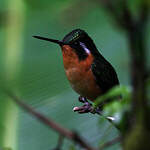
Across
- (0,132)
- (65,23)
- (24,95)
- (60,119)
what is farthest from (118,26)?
(60,119)

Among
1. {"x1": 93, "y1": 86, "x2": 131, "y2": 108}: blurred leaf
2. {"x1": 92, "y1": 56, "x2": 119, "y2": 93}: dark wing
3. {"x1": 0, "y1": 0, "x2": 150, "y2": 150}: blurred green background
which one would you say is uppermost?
{"x1": 93, "y1": 86, "x2": 131, "y2": 108}: blurred leaf

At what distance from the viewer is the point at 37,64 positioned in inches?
104

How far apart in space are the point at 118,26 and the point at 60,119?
1.85 m

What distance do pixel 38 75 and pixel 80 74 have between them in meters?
0.77

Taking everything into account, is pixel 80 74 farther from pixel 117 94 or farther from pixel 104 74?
pixel 117 94

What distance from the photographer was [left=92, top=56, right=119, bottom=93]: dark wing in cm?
306

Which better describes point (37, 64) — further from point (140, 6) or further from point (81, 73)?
point (140, 6)

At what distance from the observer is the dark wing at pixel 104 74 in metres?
3.06

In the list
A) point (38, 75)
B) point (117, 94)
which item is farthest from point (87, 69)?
point (117, 94)

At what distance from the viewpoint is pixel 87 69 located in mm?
3264

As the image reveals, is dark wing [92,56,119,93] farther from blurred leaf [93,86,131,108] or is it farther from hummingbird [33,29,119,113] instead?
blurred leaf [93,86,131,108]

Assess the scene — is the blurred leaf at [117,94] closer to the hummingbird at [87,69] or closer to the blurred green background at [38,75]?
the blurred green background at [38,75]

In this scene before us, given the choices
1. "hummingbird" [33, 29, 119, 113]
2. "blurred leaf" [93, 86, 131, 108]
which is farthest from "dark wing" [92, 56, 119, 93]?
"blurred leaf" [93, 86, 131, 108]

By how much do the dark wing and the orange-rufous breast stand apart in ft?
0.12
